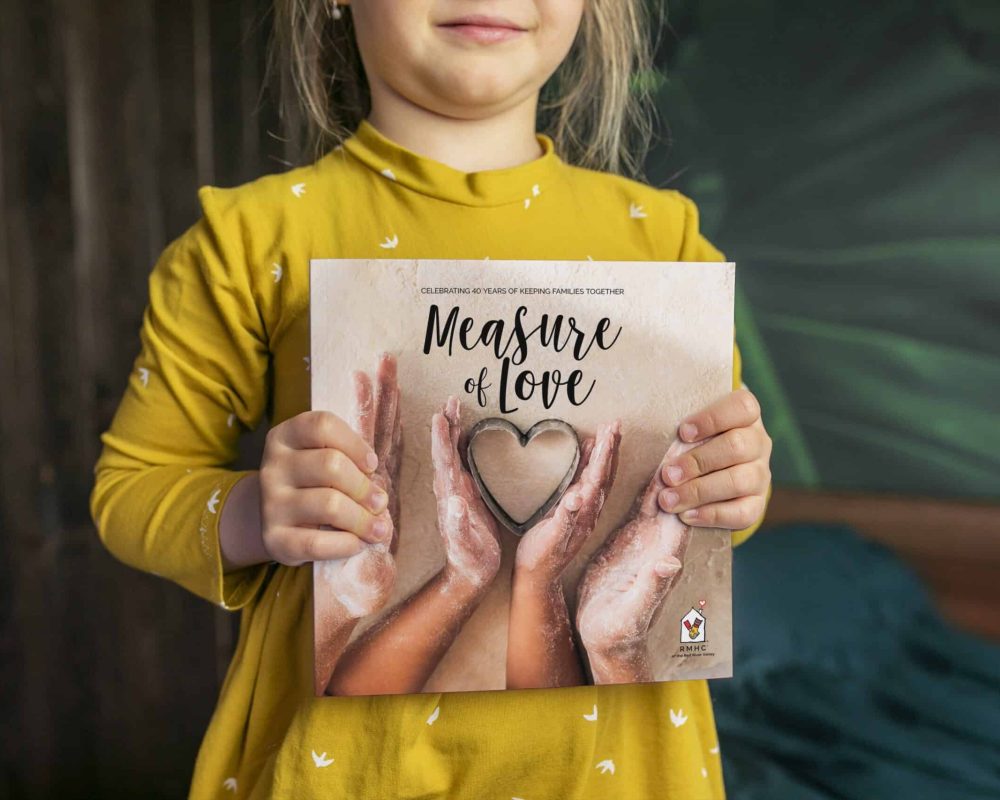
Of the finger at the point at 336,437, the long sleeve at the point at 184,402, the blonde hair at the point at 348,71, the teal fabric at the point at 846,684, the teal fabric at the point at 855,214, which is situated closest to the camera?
the finger at the point at 336,437

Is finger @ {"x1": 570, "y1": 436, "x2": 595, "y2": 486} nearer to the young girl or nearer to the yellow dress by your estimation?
the young girl

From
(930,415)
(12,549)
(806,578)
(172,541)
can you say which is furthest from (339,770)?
(930,415)

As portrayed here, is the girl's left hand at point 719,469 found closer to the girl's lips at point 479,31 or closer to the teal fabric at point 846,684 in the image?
the girl's lips at point 479,31

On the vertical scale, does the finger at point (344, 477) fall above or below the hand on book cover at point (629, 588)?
above

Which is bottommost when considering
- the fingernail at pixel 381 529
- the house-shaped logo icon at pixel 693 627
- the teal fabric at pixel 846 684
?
the teal fabric at pixel 846 684

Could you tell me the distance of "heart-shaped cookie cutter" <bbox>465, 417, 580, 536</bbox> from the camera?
566 millimetres

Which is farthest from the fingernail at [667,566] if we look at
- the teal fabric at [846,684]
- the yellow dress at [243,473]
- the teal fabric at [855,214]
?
the teal fabric at [855,214]

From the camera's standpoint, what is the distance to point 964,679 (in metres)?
1.60

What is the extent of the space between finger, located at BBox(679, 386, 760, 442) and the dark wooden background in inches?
39.6

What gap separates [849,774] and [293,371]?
1.03 m

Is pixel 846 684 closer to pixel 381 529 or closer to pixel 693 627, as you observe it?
pixel 693 627

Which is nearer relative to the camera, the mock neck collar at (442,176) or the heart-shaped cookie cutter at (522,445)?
the heart-shaped cookie cutter at (522,445)

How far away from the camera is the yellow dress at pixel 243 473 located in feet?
2.07

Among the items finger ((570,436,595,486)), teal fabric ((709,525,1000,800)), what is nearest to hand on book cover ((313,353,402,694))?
finger ((570,436,595,486))
